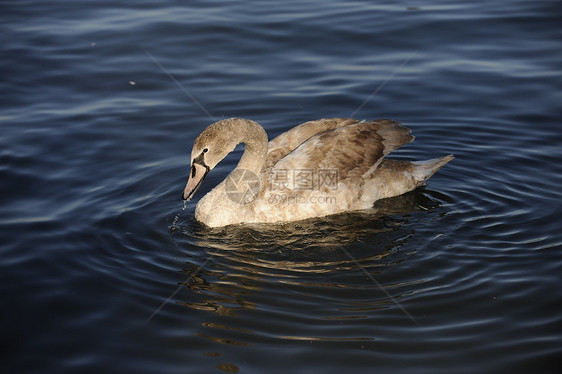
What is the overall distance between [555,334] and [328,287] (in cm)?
219

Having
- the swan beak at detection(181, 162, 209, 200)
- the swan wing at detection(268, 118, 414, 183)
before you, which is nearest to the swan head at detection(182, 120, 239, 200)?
the swan beak at detection(181, 162, 209, 200)

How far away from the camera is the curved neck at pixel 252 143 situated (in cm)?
851

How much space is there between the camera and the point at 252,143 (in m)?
8.66

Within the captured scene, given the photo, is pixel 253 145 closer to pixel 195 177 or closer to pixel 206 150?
pixel 206 150

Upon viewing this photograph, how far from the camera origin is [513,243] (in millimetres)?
7785

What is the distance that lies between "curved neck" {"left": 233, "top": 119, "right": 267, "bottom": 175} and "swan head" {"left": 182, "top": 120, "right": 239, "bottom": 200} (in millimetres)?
157

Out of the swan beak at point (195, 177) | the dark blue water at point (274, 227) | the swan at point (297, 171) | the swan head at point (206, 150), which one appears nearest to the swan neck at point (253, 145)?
the swan at point (297, 171)

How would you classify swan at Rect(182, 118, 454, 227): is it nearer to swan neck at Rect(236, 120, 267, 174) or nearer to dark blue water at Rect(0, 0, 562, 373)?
swan neck at Rect(236, 120, 267, 174)

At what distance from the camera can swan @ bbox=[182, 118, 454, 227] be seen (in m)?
8.59

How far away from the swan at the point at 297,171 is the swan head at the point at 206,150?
1 cm

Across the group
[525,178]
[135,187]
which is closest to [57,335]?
[135,187]

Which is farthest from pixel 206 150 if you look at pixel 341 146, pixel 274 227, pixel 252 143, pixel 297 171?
pixel 341 146

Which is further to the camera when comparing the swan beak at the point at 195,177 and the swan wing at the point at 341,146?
the swan wing at the point at 341,146

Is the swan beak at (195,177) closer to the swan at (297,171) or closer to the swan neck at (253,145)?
the swan at (297,171)
